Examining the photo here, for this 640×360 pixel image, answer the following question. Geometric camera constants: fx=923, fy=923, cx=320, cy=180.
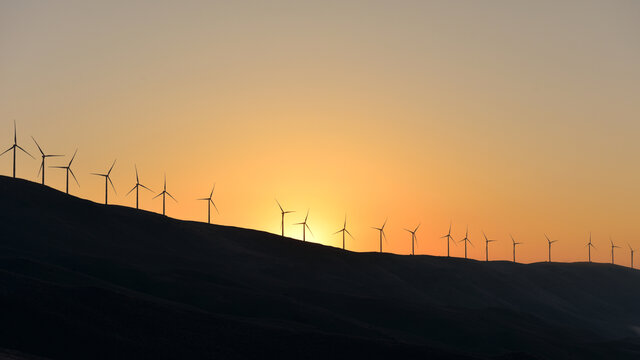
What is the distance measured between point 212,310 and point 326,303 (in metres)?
25.1

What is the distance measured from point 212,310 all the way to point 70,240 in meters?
47.1

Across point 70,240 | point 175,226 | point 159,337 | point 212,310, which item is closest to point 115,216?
point 175,226

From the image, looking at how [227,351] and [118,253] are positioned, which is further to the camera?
[118,253]

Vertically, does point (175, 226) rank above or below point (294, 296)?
above

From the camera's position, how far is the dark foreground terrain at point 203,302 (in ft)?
251

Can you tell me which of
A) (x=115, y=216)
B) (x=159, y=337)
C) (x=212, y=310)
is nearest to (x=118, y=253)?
(x=115, y=216)

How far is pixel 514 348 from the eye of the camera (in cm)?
12838

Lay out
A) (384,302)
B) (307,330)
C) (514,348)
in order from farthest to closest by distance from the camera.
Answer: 1. (384,302)
2. (514,348)
3. (307,330)

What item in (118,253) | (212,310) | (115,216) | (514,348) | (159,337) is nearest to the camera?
(159,337)

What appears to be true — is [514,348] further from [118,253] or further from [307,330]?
[118,253]

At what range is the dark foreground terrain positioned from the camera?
3007 inches

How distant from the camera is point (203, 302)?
115 metres

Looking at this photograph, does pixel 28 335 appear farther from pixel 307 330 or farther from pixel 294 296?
pixel 294 296

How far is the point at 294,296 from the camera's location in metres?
135
